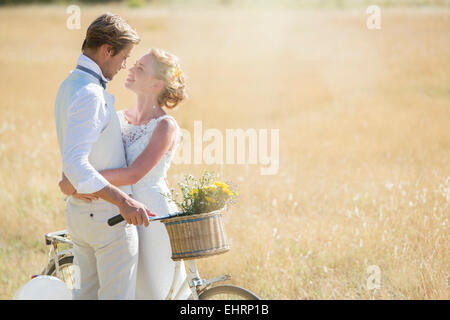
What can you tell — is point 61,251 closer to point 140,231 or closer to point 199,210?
point 140,231

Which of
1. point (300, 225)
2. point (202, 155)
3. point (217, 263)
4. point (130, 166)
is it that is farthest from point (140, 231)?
point (202, 155)

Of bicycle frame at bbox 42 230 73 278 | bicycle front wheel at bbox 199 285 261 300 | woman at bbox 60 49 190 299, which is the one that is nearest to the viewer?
bicycle front wheel at bbox 199 285 261 300

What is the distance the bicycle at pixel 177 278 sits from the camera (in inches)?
127

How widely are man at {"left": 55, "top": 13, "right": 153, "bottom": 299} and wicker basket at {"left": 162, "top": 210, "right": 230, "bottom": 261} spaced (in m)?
0.19

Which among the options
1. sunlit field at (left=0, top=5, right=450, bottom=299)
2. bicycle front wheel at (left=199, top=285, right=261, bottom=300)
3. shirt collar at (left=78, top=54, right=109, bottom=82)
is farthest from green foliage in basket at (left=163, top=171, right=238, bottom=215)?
sunlit field at (left=0, top=5, right=450, bottom=299)

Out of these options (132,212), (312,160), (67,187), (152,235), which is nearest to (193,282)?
(152,235)

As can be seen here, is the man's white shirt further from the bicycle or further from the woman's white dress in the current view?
the woman's white dress

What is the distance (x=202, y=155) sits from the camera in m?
9.76

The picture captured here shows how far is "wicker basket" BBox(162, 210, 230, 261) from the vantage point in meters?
2.94

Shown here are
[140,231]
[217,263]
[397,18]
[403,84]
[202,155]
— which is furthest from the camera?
[397,18]

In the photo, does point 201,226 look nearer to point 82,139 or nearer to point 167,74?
point 82,139

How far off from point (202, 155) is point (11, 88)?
968cm

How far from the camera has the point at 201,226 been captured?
2941mm

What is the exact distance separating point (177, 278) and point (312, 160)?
249 inches
